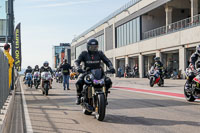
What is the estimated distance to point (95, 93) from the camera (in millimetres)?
6457

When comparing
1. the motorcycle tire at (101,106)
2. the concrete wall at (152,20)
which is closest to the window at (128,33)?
the concrete wall at (152,20)

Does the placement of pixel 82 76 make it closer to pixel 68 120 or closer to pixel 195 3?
pixel 68 120

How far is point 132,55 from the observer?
44344 millimetres

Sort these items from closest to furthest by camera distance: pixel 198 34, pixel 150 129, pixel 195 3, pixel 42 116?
pixel 150 129, pixel 42 116, pixel 198 34, pixel 195 3

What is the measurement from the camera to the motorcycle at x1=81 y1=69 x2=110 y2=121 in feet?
20.7

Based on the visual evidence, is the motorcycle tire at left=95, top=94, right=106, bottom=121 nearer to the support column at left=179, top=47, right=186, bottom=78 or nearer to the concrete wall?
the support column at left=179, top=47, right=186, bottom=78

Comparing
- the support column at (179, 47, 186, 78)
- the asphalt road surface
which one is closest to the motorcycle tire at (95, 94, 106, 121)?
the asphalt road surface

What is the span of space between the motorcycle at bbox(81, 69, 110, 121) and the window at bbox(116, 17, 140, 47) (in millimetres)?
35915

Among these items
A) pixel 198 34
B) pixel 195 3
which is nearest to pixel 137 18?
pixel 195 3

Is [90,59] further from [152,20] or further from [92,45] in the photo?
[152,20]

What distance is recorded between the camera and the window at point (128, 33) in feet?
140

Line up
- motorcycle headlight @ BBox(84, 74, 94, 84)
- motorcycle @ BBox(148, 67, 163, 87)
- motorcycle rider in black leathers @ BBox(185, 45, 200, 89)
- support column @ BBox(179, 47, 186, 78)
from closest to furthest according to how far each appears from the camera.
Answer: motorcycle headlight @ BBox(84, 74, 94, 84)
motorcycle rider in black leathers @ BBox(185, 45, 200, 89)
motorcycle @ BBox(148, 67, 163, 87)
support column @ BBox(179, 47, 186, 78)

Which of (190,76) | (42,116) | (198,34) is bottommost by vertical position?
(42,116)

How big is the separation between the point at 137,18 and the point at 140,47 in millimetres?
4359
